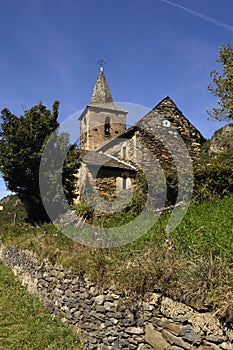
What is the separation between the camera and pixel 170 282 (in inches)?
178

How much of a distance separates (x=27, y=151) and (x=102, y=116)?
58.0 feet

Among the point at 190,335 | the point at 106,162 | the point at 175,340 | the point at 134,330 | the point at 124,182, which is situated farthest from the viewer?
the point at 106,162

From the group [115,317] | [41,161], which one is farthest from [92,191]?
[115,317]

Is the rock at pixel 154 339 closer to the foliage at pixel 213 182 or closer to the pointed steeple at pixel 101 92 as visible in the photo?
the foliage at pixel 213 182

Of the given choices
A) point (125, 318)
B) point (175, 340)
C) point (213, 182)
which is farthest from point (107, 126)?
point (175, 340)

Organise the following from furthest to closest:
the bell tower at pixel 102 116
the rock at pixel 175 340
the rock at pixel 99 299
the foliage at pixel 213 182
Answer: the bell tower at pixel 102 116
the foliage at pixel 213 182
the rock at pixel 99 299
the rock at pixel 175 340

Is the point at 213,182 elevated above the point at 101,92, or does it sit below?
below

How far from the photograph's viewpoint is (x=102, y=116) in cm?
3219

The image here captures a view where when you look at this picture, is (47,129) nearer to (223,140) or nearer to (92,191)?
(92,191)

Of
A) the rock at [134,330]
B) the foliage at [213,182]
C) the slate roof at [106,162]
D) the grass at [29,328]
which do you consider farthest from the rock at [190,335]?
the slate roof at [106,162]

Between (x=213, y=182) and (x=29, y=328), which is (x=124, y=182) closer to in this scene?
(x=213, y=182)

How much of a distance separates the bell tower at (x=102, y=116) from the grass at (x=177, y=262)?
24118 millimetres

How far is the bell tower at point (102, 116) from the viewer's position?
3138cm

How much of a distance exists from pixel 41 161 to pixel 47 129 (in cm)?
206
